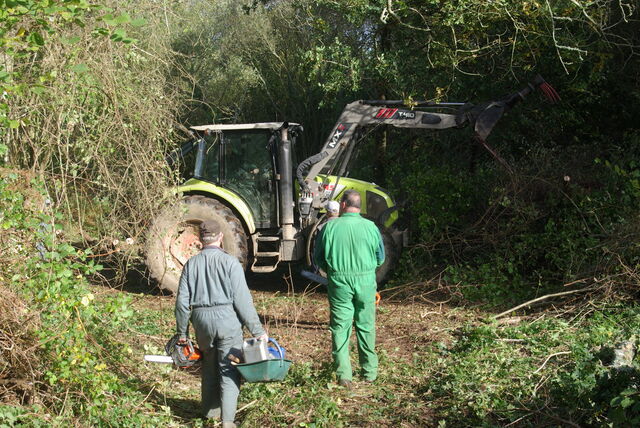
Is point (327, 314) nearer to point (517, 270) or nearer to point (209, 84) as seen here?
point (517, 270)

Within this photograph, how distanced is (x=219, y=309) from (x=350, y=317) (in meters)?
1.55

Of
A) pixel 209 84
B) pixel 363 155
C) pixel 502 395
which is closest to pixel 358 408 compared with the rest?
pixel 502 395

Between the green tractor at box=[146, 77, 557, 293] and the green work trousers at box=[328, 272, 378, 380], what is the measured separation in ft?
12.6

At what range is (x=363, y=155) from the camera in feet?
52.2

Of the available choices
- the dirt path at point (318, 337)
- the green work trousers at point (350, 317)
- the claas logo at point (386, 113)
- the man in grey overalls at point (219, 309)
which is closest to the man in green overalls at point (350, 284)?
the green work trousers at point (350, 317)

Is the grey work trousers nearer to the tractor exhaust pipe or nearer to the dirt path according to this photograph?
the dirt path

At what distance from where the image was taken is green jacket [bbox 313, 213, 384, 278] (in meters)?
6.86

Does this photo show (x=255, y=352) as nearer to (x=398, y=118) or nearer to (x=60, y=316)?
(x=60, y=316)

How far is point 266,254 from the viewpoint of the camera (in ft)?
36.0

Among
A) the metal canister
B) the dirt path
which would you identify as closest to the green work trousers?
the dirt path

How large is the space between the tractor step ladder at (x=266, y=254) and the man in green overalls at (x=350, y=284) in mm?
3965

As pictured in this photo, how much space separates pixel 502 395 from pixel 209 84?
17.4 meters

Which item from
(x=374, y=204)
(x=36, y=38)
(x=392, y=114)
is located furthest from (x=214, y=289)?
(x=392, y=114)

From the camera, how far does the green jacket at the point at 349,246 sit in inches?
270
